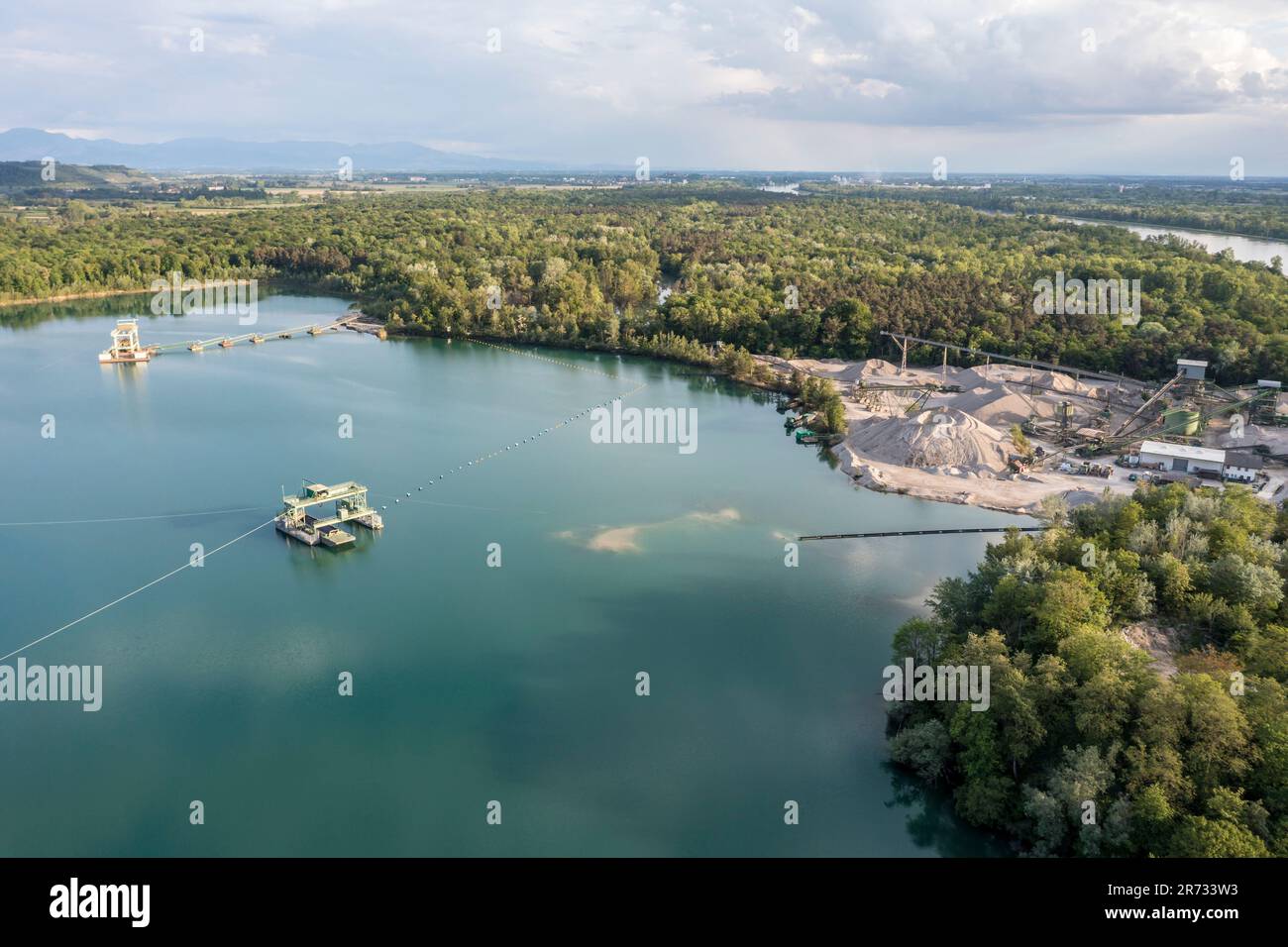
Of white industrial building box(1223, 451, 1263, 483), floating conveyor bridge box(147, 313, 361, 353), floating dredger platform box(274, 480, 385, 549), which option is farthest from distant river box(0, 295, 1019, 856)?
floating conveyor bridge box(147, 313, 361, 353)

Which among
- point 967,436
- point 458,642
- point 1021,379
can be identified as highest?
point 1021,379

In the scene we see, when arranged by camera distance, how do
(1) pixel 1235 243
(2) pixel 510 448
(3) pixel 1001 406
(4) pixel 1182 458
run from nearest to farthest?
(4) pixel 1182 458 < (2) pixel 510 448 < (3) pixel 1001 406 < (1) pixel 1235 243

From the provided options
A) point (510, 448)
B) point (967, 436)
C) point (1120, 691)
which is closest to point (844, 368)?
point (967, 436)

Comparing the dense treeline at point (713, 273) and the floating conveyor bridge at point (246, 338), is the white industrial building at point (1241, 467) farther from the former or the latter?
the floating conveyor bridge at point (246, 338)

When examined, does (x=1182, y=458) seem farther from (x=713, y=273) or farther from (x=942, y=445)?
(x=713, y=273)

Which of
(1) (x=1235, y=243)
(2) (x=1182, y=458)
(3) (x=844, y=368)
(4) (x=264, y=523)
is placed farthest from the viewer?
(1) (x=1235, y=243)

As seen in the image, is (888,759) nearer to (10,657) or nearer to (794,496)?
(794,496)

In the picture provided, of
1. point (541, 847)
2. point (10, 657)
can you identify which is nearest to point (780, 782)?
point (541, 847)
